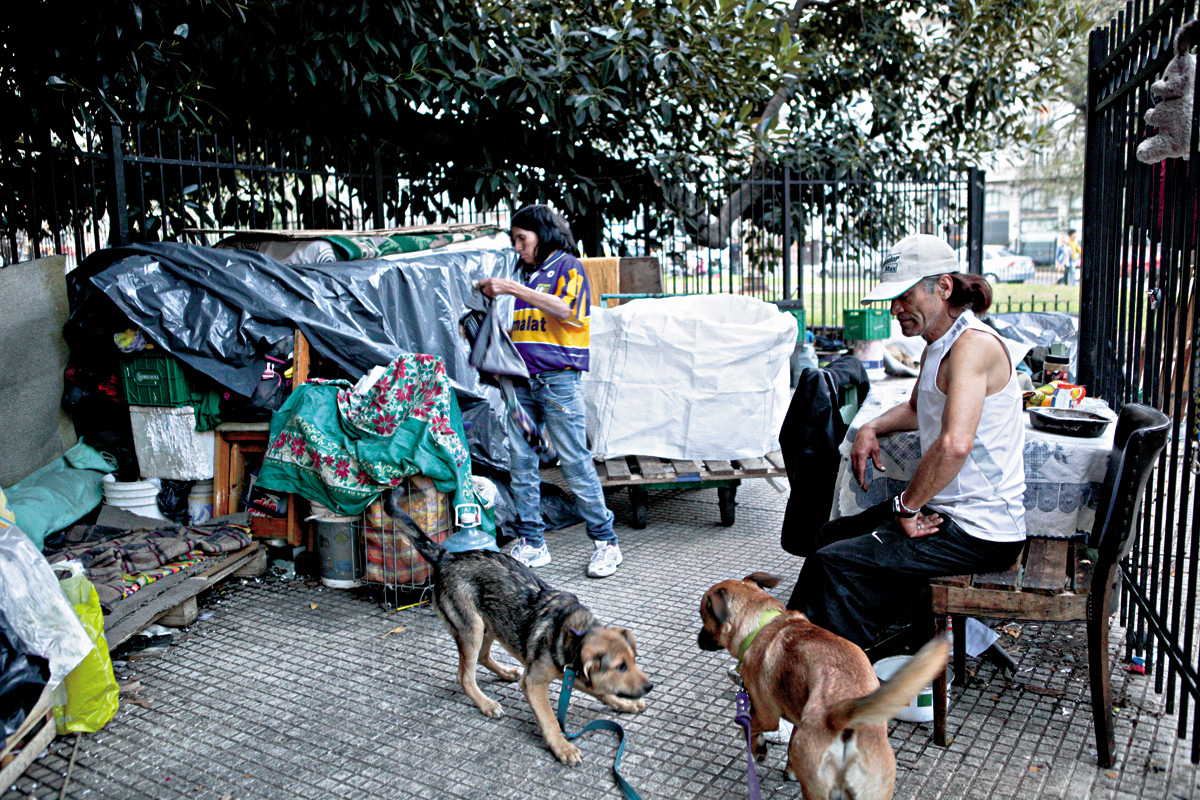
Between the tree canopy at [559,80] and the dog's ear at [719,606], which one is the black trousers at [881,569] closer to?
the dog's ear at [719,606]

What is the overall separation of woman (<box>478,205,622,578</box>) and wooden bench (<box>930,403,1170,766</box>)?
2.28 metres

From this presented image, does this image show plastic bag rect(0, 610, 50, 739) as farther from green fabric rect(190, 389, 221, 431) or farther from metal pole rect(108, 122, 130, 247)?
Result: metal pole rect(108, 122, 130, 247)

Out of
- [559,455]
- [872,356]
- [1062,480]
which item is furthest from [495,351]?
[872,356]

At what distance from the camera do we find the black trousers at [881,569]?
3168 millimetres

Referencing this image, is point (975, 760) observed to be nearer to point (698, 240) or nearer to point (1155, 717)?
point (1155, 717)

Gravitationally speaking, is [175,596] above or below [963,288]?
below

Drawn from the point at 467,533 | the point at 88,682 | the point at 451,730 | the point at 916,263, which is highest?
the point at 916,263

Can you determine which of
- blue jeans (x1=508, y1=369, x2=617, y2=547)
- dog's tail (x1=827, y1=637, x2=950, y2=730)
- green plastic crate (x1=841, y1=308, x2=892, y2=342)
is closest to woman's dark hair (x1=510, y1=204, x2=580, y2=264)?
blue jeans (x1=508, y1=369, x2=617, y2=547)

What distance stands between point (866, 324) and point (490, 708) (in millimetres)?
5216

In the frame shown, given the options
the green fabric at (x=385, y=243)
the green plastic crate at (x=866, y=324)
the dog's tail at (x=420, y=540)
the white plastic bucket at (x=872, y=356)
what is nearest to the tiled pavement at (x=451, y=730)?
the dog's tail at (x=420, y=540)

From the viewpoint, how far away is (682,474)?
580cm

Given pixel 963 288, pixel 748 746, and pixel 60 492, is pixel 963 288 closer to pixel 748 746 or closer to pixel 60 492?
pixel 748 746

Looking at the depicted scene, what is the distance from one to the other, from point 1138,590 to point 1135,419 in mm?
919

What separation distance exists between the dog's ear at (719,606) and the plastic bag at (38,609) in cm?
226
